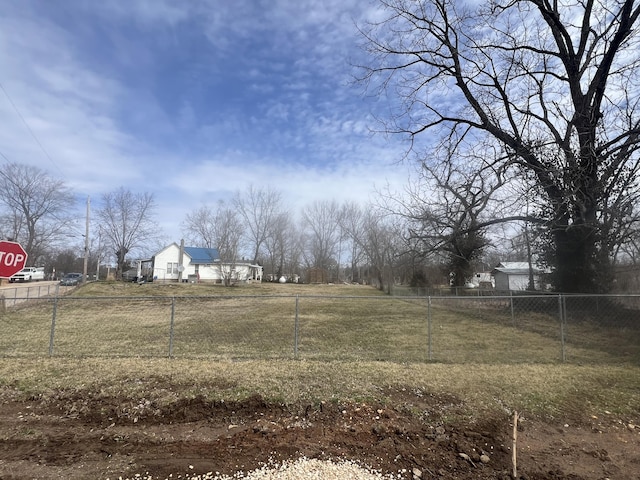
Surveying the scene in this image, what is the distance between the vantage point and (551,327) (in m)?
11.7

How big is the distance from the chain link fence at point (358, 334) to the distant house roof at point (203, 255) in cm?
3662

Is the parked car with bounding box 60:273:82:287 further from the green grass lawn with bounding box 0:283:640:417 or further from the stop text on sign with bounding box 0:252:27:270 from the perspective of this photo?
the stop text on sign with bounding box 0:252:27:270

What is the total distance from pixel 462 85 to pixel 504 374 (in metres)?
12.6

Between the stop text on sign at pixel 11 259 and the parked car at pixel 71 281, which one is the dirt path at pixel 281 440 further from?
the parked car at pixel 71 281

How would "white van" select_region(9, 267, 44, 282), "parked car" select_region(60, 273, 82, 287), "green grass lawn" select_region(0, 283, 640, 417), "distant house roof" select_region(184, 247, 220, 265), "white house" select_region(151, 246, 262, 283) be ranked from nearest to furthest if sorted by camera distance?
"green grass lawn" select_region(0, 283, 640, 417)
"parked car" select_region(60, 273, 82, 287)
"white van" select_region(9, 267, 44, 282)
"white house" select_region(151, 246, 262, 283)
"distant house roof" select_region(184, 247, 220, 265)

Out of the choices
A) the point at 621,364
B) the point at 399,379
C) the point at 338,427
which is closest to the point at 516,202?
the point at 621,364

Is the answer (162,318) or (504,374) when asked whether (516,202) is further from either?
(162,318)

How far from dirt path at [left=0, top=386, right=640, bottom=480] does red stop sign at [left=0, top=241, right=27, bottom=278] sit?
1755 mm

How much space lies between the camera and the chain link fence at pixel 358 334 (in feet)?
25.9

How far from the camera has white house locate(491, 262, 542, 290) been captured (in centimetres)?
4191

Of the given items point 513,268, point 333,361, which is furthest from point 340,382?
point 513,268

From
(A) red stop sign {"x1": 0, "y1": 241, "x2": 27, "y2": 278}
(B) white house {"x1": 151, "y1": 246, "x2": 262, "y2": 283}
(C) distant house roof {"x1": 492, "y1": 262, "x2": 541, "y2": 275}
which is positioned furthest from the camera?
(B) white house {"x1": 151, "y1": 246, "x2": 262, "y2": 283}

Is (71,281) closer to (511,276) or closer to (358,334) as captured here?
(358,334)

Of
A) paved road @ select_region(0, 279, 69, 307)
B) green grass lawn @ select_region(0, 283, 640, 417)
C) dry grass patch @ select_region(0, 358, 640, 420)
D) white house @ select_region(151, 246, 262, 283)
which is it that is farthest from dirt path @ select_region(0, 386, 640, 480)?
white house @ select_region(151, 246, 262, 283)
